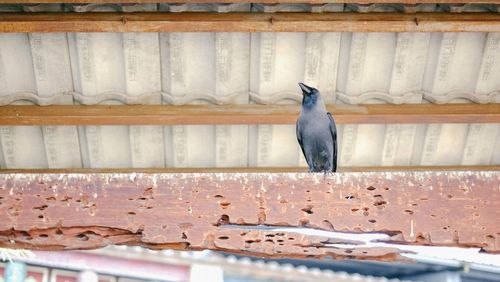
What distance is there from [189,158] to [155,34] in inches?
38.7

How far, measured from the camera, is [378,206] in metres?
1.79

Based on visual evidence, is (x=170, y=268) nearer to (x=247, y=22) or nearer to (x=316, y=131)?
(x=316, y=131)

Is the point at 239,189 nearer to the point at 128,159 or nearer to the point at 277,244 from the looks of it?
the point at 277,244

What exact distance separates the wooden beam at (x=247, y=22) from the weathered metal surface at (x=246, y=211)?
1.70m

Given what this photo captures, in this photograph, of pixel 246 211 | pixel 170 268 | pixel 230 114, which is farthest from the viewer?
pixel 170 268

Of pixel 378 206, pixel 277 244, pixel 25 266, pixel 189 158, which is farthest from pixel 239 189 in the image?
pixel 25 266

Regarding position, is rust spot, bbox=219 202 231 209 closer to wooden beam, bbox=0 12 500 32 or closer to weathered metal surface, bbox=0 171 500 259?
weathered metal surface, bbox=0 171 500 259

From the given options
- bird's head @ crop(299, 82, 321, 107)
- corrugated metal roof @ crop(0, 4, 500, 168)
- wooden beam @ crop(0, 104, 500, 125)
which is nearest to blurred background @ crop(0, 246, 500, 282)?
corrugated metal roof @ crop(0, 4, 500, 168)

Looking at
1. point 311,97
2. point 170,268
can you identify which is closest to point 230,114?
point 311,97

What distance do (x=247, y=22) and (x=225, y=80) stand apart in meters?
0.63

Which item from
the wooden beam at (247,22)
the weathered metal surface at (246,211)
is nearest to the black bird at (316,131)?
the wooden beam at (247,22)

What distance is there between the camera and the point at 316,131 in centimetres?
368

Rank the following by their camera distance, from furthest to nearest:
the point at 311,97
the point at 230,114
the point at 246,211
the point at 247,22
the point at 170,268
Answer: the point at 170,268 → the point at 230,114 → the point at 311,97 → the point at 247,22 → the point at 246,211

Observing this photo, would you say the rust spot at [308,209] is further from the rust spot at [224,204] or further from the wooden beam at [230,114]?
the wooden beam at [230,114]
